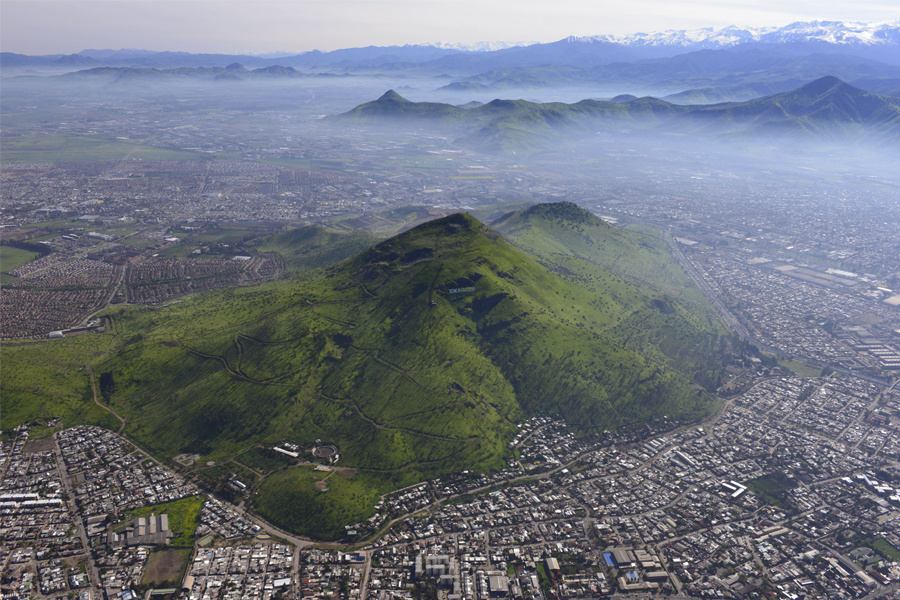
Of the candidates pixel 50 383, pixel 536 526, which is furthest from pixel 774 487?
pixel 50 383

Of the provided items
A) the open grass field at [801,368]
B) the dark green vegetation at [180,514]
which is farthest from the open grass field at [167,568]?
the open grass field at [801,368]

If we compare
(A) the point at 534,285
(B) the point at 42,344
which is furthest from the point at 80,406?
(A) the point at 534,285

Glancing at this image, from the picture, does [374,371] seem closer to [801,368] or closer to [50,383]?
[50,383]

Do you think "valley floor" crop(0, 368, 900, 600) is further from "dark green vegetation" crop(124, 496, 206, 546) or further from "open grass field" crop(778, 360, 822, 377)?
"open grass field" crop(778, 360, 822, 377)

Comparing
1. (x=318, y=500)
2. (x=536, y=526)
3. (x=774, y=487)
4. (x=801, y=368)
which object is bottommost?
(x=774, y=487)

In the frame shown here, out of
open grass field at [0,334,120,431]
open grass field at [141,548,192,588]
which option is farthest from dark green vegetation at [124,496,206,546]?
open grass field at [0,334,120,431]
